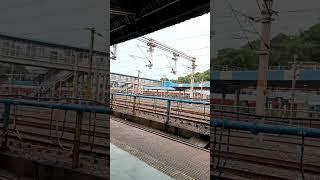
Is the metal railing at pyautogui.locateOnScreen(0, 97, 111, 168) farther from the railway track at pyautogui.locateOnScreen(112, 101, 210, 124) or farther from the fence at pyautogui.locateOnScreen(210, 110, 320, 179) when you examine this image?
the railway track at pyautogui.locateOnScreen(112, 101, 210, 124)

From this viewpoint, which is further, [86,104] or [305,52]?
[86,104]

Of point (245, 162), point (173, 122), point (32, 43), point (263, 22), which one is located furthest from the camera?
point (173, 122)

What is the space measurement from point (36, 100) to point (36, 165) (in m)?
0.44

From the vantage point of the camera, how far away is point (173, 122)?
5.29 m

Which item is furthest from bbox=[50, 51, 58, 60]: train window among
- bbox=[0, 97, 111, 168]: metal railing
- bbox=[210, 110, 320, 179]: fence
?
bbox=[210, 110, 320, 179]: fence

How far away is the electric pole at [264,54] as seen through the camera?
115 cm

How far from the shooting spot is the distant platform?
2.09 metres

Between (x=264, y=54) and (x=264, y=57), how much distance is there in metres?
0.01

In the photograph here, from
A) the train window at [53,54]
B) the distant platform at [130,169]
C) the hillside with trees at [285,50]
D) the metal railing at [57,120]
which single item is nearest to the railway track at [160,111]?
the distant platform at [130,169]

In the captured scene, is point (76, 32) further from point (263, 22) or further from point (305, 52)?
point (305, 52)

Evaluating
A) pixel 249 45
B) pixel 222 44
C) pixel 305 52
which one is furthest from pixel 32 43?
pixel 305 52

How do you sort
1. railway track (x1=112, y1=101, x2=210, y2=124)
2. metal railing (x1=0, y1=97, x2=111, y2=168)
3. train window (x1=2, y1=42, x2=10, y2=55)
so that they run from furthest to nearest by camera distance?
railway track (x1=112, y1=101, x2=210, y2=124) → train window (x1=2, y1=42, x2=10, y2=55) → metal railing (x1=0, y1=97, x2=111, y2=168)

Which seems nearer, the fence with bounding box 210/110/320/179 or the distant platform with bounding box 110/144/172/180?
the fence with bounding box 210/110/320/179

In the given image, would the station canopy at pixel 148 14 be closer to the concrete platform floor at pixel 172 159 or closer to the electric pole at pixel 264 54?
the electric pole at pixel 264 54
